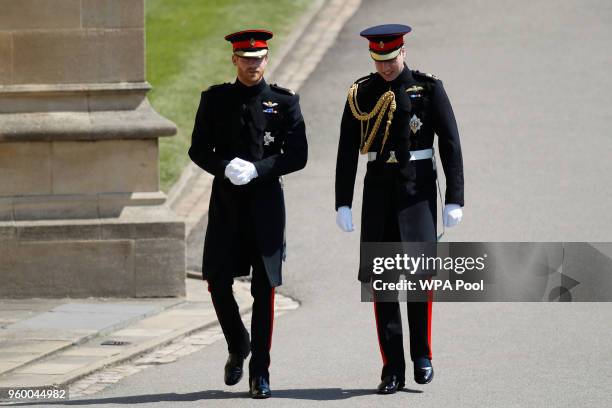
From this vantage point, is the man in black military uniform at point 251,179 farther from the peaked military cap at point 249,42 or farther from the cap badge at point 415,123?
the cap badge at point 415,123

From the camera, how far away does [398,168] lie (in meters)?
8.43

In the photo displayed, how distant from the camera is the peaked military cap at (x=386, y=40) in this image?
830 centimetres

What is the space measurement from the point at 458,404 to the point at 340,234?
5919 mm

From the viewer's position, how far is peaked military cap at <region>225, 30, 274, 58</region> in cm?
839

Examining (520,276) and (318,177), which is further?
(318,177)

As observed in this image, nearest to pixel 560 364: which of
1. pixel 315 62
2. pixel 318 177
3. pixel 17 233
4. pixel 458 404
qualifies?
pixel 458 404

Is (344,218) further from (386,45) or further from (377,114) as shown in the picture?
(386,45)

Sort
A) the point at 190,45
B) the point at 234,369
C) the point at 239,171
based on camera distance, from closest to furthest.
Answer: the point at 239,171
the point at 234,369
the point at 190,45

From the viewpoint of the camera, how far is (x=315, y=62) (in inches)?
759

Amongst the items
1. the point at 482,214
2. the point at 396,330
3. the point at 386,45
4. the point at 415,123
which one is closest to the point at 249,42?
the point at 386,45

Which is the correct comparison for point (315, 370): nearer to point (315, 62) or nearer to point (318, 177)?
point (318, 177)

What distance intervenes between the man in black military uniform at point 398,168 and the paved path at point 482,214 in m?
0.36

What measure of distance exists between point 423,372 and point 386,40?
1.88 m

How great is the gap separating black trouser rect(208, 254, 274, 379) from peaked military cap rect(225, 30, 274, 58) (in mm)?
1145
